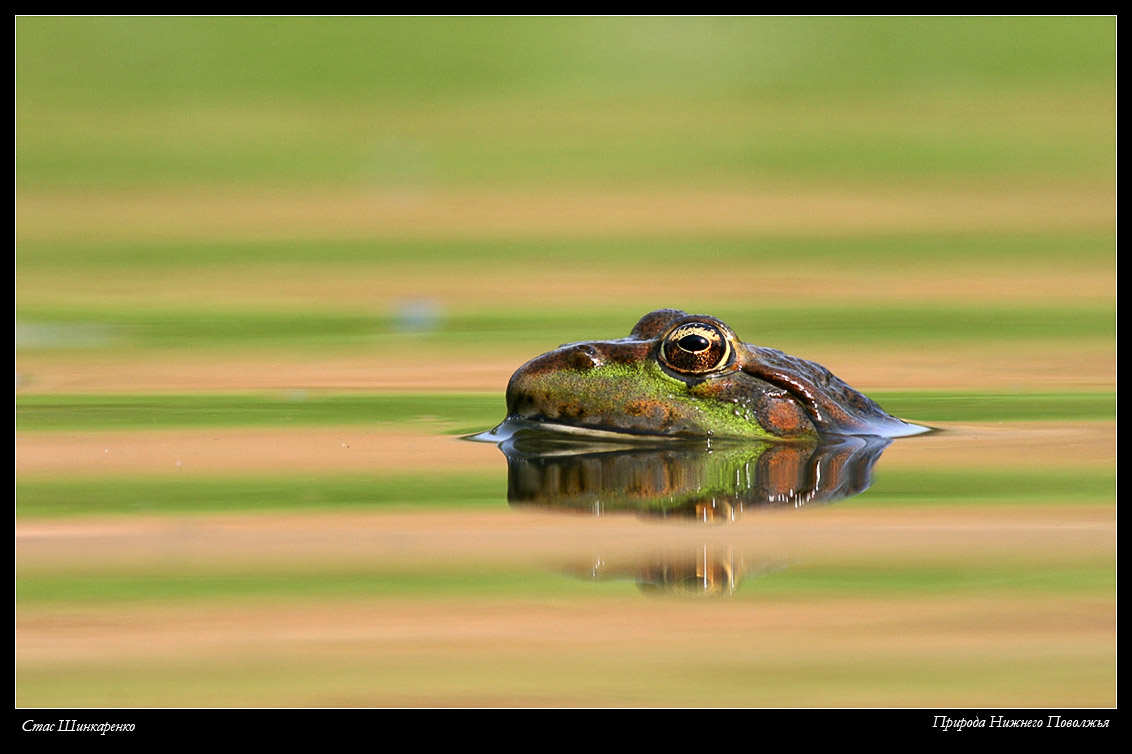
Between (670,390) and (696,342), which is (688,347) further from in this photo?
(670,390)

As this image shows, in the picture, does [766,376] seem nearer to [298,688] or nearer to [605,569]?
[605,569]

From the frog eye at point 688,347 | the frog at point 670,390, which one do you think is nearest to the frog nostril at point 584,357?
the frog at point 670,390

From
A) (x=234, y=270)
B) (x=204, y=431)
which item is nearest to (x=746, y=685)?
(x=204, y=431)

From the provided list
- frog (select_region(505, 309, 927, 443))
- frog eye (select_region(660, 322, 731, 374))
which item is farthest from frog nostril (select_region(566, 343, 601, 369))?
frog eye (select_region(660, 322, 731, 374))

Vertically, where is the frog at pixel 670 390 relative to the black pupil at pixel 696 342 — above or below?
below

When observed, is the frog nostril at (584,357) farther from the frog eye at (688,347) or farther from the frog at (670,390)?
the frog eye at (688,347)

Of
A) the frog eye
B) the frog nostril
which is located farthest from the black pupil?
the frog nostril

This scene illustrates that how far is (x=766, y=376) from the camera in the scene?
8656 millimetres

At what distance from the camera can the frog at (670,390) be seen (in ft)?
27.9

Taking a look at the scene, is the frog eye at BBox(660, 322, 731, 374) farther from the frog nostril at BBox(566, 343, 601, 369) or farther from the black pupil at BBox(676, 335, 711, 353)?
the frog nostril at BBox(566, 343, 601, 369)

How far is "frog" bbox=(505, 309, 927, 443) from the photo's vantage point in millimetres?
8500

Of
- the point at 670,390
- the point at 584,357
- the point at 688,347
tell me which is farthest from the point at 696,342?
the point at 584,357

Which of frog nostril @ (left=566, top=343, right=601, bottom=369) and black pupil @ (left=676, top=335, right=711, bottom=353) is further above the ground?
black pupil @ (left=676, top=335, right=711, bottom=353)

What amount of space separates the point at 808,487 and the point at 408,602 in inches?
88.1
